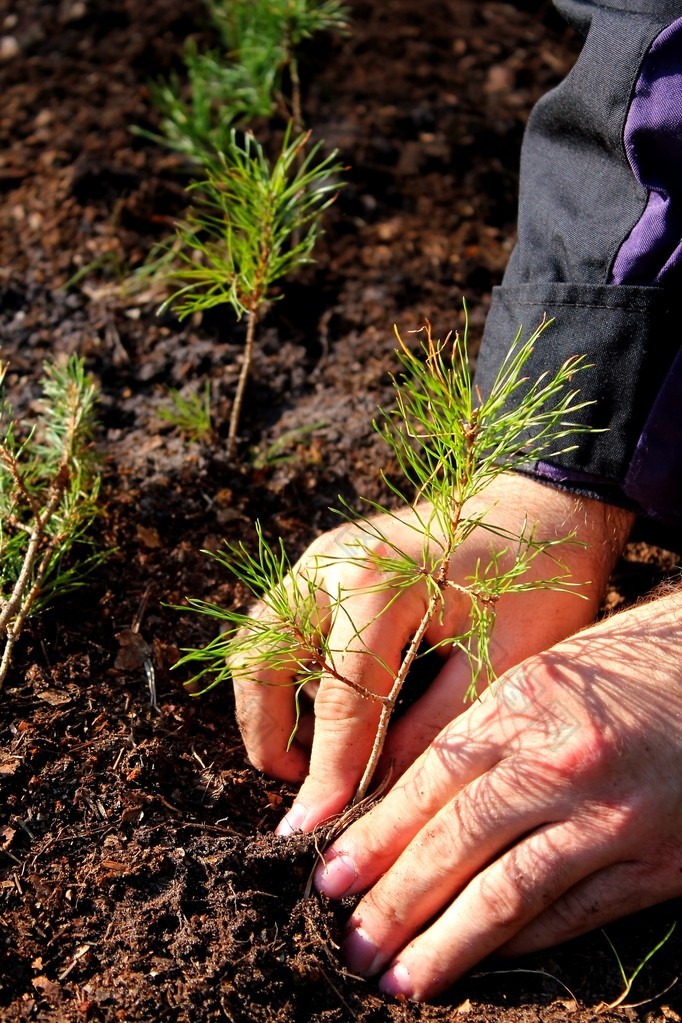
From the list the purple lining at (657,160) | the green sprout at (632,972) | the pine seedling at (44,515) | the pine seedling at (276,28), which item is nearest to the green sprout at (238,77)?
the pine seedling at (276,28)

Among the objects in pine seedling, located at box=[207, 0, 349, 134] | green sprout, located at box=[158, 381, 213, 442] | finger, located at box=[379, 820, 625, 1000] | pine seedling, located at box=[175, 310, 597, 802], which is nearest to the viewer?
pine seedling, located at box=[175, 310, 597, 802]

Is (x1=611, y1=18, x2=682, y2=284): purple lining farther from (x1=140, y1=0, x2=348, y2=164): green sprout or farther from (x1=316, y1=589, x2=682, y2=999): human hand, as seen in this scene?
(x1=140, y1=0, x2=348, y2=164): green sprout

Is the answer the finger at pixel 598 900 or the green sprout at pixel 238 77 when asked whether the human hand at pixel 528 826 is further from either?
the green sprout at pixel 238 77

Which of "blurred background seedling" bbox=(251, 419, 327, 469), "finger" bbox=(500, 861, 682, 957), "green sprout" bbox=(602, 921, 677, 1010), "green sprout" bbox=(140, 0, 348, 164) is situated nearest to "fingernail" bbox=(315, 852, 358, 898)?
"finger" bbox=(500, 861, 682, 957)

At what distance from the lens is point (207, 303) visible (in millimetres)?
1788

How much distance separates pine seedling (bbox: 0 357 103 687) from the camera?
58.7 inches

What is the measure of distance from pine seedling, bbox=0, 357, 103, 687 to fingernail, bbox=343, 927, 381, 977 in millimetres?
663

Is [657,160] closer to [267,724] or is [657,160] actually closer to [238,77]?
[267,724]

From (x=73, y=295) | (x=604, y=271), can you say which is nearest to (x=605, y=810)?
(x=604, y=271)

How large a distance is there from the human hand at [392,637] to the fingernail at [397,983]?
0.23 meters

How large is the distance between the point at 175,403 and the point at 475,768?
1.04m

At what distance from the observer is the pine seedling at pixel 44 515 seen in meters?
1.49

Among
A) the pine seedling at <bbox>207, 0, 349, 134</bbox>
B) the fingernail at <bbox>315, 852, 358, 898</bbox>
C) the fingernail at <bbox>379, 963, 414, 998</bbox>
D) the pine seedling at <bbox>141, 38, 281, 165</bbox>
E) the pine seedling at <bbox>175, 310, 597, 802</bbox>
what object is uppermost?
the pine seedling at <bbox>207, 0, 349, 134</bbox>

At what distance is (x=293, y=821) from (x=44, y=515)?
0.61 metres
